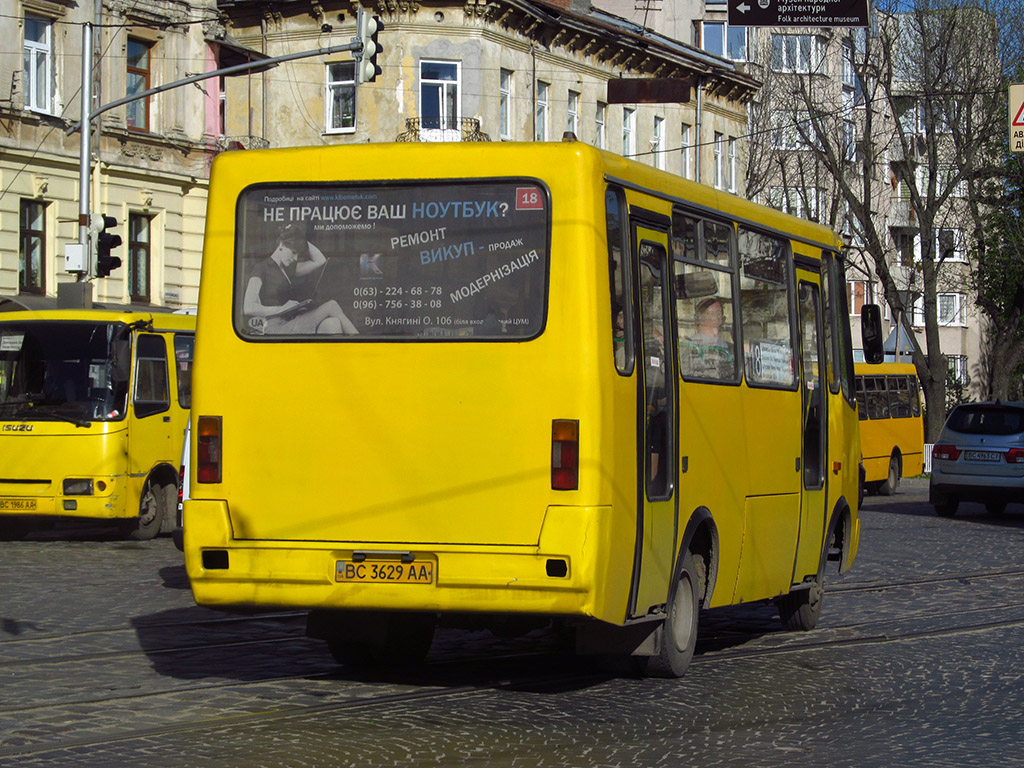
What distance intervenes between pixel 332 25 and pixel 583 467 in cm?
3936

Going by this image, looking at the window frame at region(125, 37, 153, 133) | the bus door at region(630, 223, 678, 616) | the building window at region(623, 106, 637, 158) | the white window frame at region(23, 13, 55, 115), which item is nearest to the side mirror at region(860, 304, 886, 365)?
the bus door at region(630, 223, 678, 616)

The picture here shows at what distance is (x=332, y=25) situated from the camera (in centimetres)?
4631

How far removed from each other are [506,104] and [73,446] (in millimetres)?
27852

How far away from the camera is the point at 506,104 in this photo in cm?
4650

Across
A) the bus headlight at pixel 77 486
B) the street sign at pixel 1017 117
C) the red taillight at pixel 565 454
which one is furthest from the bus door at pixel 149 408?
the red taillight at pixel 565 454

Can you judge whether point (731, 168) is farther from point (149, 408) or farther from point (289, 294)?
point (289, 294)

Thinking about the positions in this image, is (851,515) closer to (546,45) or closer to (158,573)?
(158,573)

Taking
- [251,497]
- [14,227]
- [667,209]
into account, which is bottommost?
[251,497]

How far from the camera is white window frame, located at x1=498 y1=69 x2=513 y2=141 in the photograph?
46219mm

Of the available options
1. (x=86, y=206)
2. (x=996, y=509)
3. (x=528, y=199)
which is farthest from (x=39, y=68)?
(x=528, y=199)

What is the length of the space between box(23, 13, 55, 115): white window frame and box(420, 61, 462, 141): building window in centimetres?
1129

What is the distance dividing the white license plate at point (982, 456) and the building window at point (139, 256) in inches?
774

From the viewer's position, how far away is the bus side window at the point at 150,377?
21.0 meters

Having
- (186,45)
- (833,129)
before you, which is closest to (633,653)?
(186,45)
